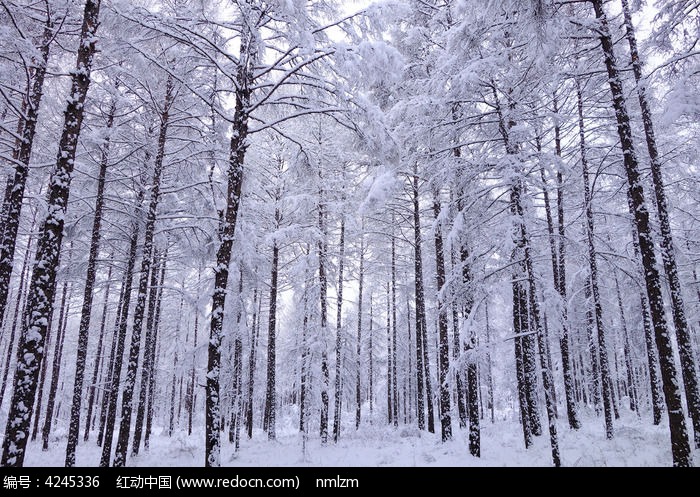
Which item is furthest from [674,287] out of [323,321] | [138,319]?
[138,319]

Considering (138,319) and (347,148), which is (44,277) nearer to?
(138,319)

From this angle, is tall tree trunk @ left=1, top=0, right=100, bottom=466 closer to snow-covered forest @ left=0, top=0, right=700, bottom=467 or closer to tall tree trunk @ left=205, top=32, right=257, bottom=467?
snow-covered forest @ left=0, top=0, right=700, bottom=467

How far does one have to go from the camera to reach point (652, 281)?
7.75 m

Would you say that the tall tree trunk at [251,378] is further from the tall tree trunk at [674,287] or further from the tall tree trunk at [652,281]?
the tall tree trunk at [674,287]

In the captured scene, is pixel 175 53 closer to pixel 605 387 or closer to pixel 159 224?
pixel 159 224

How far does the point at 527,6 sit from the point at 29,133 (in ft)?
36.4

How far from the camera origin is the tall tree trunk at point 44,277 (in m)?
5.81

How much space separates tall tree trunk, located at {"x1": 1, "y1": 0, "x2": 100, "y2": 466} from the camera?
5809 millimetres

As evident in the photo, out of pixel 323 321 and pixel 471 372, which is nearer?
pixel 471 372

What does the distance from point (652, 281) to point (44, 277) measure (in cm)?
1153

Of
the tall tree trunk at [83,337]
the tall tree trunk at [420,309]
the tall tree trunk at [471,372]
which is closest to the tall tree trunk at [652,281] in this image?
the tall tree trunk at [471,372]

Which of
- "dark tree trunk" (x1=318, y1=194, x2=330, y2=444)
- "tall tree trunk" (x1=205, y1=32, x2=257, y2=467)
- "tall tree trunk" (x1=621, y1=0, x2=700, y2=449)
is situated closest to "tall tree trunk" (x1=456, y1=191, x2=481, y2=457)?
"tall tree trunk" (x1=621, y1=0, x2=700, y2=449)

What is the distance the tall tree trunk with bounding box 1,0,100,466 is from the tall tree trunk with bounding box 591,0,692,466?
10.2 m
